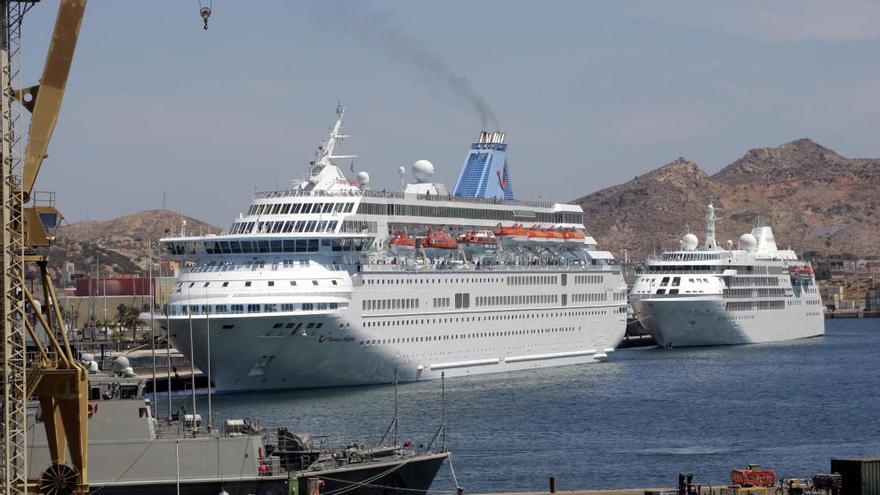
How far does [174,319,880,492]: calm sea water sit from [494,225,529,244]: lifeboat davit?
7.32 metres

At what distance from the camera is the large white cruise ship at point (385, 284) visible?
64562 millimetres

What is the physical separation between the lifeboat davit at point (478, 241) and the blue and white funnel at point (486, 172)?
3749 millimetres

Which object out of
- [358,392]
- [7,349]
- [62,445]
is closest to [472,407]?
[358,392]

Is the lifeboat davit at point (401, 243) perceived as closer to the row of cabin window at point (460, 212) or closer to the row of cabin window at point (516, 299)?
the row of cabin window at point (460, 212)

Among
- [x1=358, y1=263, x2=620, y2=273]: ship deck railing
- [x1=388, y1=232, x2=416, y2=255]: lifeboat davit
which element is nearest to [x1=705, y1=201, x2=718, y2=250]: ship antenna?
[x1=358, y1=263, x2=620, y2=273]: ship deck railing

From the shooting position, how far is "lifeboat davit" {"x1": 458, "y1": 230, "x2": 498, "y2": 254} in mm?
78750

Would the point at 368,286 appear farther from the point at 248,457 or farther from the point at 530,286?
the point at 248,457

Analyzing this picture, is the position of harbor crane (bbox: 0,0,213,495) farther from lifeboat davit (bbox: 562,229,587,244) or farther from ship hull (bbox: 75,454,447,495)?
lifeboat davit (bbox: 562,229,587,244)

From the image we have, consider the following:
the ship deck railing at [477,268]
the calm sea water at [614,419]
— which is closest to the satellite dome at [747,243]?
the ship deck railing at [477,268]

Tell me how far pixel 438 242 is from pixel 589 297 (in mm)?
16573

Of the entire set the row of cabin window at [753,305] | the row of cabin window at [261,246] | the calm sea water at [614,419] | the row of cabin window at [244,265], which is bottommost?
the calm sea water at [614,419]

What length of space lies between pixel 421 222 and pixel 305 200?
309 inches

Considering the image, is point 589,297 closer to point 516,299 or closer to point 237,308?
point 516,299

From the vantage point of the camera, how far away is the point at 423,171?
257 feet
